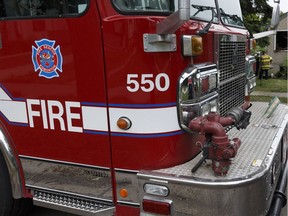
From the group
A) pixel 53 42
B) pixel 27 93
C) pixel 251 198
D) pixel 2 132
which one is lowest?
pixel 251 198

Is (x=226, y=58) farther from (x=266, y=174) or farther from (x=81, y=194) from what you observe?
(x=81, y=194)

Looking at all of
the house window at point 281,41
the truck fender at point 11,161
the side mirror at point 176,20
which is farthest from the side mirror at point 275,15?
the house window at point 281,41

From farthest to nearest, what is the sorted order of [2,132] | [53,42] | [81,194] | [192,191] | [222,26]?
[222,26] < [2,132] < [81,194] < [53,42] < [192,191]

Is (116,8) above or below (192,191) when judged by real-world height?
above

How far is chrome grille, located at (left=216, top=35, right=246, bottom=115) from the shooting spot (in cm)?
285

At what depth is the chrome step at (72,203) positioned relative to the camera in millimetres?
2468

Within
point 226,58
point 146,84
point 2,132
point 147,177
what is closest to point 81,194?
point 147,177

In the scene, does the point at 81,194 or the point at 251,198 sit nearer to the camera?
the point at 251,198

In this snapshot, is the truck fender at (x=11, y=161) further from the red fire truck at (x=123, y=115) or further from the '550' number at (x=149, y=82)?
the '550' number at (x=149, y=82)

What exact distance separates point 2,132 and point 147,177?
4.35 feet

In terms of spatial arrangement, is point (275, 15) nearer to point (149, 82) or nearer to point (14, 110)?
point (149, 82)

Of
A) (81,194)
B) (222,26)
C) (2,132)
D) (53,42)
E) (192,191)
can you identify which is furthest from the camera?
(222,26)

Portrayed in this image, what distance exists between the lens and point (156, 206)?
7.25ft

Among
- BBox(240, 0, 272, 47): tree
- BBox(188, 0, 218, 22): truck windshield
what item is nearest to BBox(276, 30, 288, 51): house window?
BBox(240, 0, 272, 47): tree
